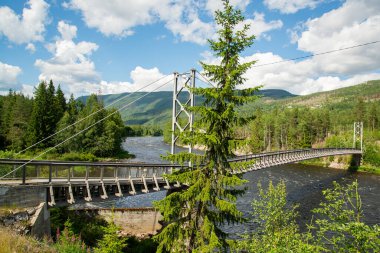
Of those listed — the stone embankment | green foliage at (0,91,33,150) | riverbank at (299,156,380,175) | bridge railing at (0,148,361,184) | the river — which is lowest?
the river

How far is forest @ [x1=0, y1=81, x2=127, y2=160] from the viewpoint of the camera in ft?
177

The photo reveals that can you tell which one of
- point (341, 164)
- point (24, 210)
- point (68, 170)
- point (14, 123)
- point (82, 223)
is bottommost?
point (341, 164)

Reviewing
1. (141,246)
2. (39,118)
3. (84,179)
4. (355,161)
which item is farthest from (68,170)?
(355,161)

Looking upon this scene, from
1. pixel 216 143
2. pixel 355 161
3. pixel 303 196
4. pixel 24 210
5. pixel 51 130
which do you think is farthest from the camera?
pixel 355 161

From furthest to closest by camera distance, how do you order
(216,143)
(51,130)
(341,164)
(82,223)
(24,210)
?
(341,164) < (51,130) < (82,223) < (24,210) < (216,143)

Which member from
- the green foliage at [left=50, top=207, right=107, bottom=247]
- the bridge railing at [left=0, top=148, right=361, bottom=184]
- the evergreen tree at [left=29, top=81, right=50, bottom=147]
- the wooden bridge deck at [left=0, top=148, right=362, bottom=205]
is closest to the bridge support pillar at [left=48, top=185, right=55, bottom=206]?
the wooden bridge deck at [left=0, top=148, right=362, bottom=205]

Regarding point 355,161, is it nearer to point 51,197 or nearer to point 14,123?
point 51,197

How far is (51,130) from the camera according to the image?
5806cm

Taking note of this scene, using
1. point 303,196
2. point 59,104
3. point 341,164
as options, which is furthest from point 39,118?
point 341,164

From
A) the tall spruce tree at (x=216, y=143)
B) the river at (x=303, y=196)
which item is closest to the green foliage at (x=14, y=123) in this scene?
the river at (x=303, y=196)

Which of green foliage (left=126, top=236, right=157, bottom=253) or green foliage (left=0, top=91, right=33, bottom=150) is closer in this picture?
green foliage (left=126, top=236, right=157, bottom=253)

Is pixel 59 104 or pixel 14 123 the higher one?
pixel 59 104

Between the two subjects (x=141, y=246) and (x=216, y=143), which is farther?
(x=141, y=246)

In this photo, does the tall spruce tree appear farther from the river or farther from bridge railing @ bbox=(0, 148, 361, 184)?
the river
